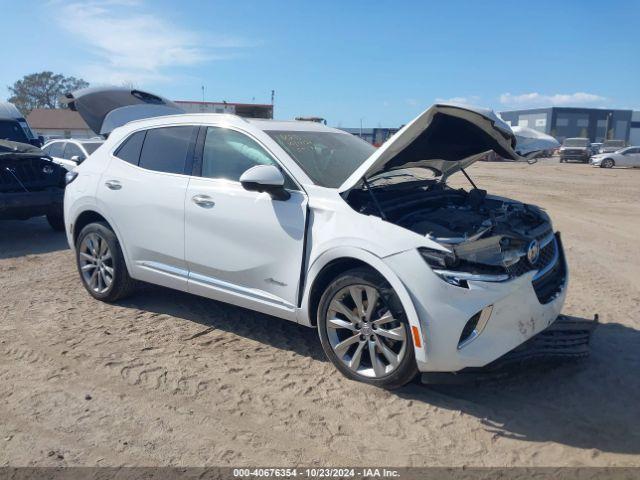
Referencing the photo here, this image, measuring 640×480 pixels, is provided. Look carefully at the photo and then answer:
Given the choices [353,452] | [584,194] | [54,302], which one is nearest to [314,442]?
[353,452]

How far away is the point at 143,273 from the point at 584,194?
15944 millimetres

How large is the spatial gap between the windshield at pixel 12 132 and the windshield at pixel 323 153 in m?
10.5

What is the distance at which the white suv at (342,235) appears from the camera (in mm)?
3543

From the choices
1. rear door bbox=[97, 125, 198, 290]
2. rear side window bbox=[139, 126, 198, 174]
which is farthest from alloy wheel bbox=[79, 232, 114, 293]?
rear side window bbox=[139, 126, 198, 174]

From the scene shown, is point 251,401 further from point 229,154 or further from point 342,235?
point 229,154

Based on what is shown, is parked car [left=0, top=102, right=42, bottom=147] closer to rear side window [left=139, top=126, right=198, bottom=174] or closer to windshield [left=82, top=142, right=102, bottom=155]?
windshield [left=82, top=142, right=102, bottom=155]

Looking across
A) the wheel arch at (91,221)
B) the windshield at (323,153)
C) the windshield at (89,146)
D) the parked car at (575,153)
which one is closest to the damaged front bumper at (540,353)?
the windshield at (323,153)

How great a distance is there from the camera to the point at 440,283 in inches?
136

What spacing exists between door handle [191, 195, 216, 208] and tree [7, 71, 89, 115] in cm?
9103

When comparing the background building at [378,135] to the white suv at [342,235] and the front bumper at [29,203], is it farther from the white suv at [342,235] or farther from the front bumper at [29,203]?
the front bumper at [29,203]

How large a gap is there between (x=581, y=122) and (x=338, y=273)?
106452 millimetres

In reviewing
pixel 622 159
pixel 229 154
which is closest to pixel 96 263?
pixel 229 154

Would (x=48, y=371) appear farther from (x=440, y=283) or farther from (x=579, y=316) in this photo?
(x=579, y=316)

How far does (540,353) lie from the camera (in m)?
3.82
